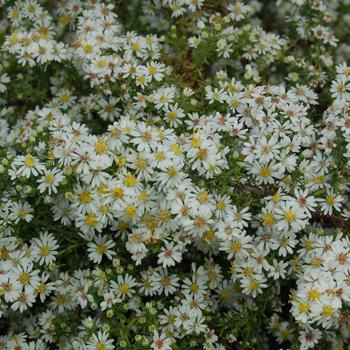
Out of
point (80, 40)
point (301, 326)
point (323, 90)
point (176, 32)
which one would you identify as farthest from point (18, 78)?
point (301, 326)

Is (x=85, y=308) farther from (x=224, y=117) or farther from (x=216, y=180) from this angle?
(x=224, y=117)

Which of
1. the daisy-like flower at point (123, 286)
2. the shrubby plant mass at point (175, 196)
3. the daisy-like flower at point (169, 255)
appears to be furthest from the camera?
the daisy-like flower at point (123, 286)

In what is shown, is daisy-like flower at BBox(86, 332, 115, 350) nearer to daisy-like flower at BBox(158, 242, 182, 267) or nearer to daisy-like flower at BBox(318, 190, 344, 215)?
daisy-like flower at BBox(158, 242, 182, 267)

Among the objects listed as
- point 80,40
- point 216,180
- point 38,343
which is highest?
point 80,40

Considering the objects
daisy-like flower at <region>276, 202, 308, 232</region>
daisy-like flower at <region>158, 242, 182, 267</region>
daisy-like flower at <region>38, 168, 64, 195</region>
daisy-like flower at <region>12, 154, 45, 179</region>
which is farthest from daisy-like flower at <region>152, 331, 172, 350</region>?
daisy-like flower at <region>12, 154, 45, 179</region>

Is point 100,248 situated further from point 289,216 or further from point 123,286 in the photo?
point 289,216

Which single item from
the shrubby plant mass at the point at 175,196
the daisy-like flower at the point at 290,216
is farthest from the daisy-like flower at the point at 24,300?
the daisy-like flower at the point at 290,216

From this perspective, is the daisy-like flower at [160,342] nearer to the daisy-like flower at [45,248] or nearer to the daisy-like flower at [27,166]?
the daisy-like flower at [45,248]

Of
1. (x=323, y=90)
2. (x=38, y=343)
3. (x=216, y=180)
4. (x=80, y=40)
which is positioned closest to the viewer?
(x=216, y=180)
